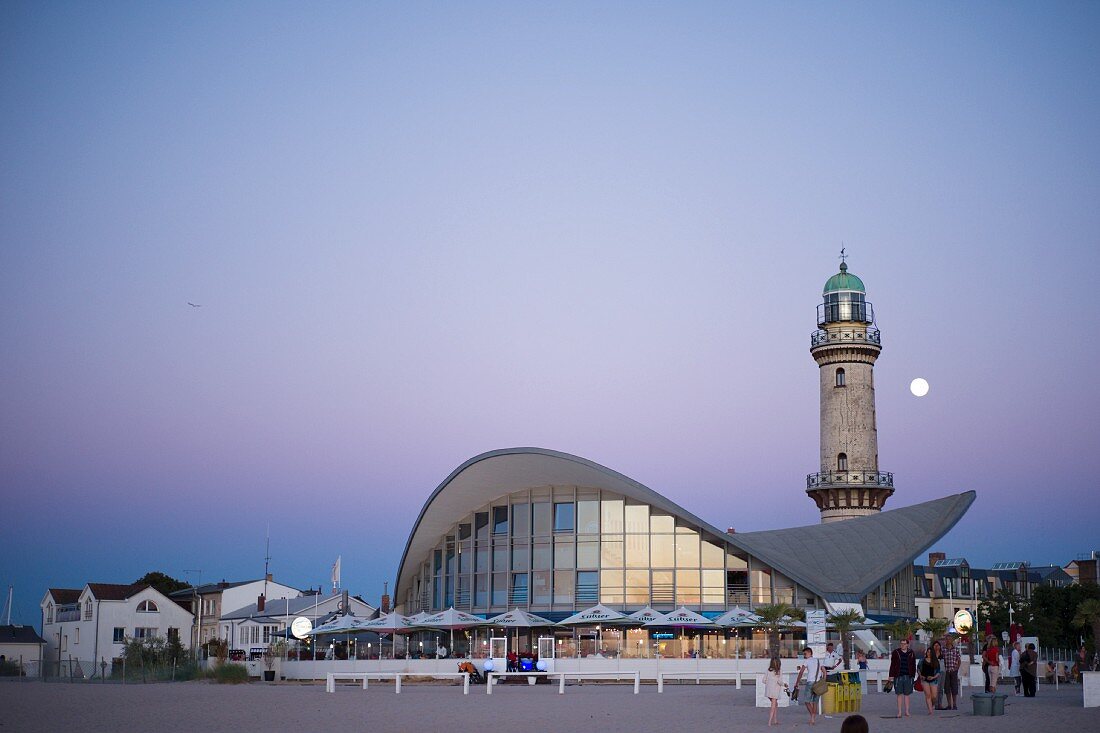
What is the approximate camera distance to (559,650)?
45.0 m

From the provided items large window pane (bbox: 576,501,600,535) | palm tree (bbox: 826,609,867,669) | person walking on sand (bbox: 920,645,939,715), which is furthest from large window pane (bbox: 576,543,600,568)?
person walking on sand (bbox: 920,645,939,715)

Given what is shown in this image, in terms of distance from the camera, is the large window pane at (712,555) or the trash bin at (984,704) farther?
the large window pane at (712,555)

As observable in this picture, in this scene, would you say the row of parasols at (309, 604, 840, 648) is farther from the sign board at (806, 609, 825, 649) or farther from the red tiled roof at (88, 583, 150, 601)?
the red tiled roof at (88, 583, 150, 601)

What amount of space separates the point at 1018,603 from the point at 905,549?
22575 millimetres

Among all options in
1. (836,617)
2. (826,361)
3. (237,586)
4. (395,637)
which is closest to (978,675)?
(836,617)

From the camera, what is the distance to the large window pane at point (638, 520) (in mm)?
48562

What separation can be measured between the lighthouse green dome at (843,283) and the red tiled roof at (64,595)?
46850 mm

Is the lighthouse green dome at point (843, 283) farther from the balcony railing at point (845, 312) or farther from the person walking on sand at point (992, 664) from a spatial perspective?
the person walking on sand at point (992, 664)

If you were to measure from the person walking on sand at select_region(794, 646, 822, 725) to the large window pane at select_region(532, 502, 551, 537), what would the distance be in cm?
2773

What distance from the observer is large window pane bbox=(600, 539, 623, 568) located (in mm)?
48500

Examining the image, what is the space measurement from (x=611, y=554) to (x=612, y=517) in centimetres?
140

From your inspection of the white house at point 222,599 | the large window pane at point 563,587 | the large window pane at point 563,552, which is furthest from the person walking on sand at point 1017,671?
the white house at point 222,599

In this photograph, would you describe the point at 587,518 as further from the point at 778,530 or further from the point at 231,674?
the point at 231,674

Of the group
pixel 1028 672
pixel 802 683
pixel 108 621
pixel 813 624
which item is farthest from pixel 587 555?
pixel 108 621
